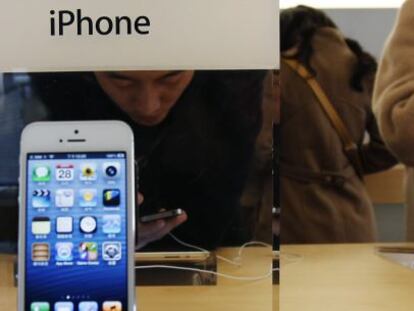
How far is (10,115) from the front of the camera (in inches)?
21.0

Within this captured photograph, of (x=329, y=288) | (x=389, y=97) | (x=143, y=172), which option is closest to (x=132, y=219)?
(x=143, y=172)

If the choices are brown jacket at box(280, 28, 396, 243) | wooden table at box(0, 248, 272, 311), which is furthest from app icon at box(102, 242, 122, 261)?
brown jacket at box(280, 28, 396, 243)

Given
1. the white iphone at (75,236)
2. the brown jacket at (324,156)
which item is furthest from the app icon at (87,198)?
the brown jacket at (324,156)

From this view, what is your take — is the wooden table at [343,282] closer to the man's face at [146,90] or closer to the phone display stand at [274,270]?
the phone display stand at [274,270]

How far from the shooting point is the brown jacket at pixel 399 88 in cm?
94

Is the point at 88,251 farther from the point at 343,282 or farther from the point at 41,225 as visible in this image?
the point at 343,282

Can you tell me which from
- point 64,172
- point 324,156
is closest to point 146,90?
point 64,172

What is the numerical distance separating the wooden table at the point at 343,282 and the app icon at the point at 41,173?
0.24m

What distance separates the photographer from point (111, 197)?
45 cm

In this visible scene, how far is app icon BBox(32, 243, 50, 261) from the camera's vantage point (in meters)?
0.44

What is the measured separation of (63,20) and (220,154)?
0.63ft

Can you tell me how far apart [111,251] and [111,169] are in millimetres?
63

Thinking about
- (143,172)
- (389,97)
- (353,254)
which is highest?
(389,97)

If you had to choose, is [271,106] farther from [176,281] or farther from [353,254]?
[353,254]
